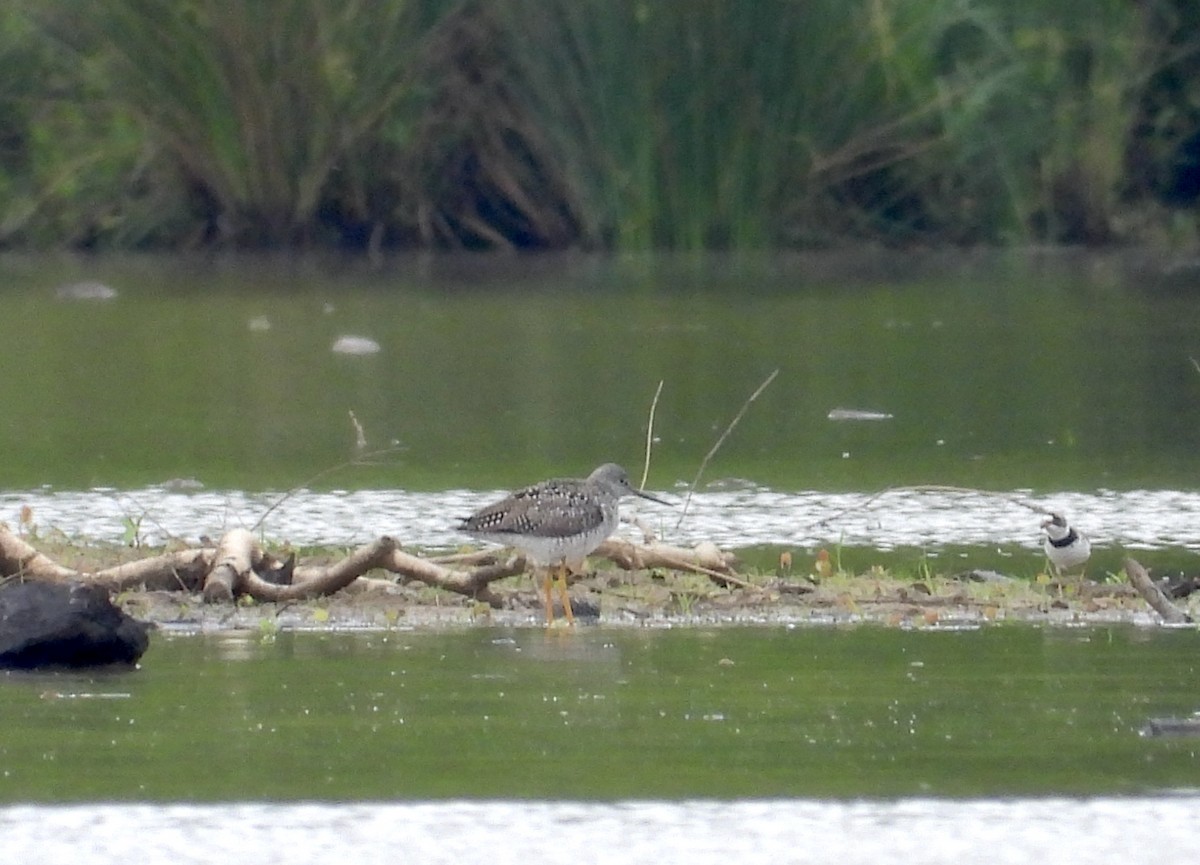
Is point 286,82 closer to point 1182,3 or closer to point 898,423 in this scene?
point 1182,3

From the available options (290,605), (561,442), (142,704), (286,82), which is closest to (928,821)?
(142,704)

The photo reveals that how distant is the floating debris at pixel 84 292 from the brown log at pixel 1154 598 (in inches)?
685

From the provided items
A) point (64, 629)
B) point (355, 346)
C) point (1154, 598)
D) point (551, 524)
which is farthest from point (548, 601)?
point (355, 346)

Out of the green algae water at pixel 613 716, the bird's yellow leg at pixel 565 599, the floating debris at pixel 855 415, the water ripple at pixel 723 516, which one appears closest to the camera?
the green algae water at pixel 613 716

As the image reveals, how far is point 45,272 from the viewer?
2922cm

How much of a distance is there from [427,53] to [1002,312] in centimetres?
990

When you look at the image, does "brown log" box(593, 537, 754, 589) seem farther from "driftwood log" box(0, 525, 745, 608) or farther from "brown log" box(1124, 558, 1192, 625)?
"brown log" box(1124, 558, 1192, 625)

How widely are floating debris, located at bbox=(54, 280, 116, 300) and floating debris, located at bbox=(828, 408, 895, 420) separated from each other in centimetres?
1067

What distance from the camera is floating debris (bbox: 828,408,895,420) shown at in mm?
15977

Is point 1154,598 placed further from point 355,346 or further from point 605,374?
point 355,346

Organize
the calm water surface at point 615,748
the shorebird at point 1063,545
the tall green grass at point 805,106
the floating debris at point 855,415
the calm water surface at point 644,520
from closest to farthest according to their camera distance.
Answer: the calm water surface at point 615,748, the calm water surface at point 644,520, the shorebird at point 1063,545, the floating debris at point 855,415, the tall green grass at point 805,106

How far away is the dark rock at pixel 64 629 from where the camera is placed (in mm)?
7887

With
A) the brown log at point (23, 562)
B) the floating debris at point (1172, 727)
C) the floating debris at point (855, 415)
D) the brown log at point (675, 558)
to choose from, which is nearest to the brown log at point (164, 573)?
the brown log at point (23, 562)

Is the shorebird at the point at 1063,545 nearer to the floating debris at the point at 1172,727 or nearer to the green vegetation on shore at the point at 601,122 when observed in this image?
the floating debris at the point at 1172,727
